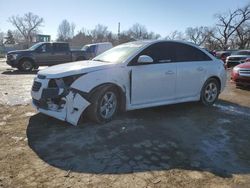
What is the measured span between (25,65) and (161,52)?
1247 centimetres

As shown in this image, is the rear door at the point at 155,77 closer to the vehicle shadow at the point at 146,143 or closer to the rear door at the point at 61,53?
the vehicle shadow at the point at 146,143

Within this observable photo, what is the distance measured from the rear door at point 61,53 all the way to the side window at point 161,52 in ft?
42.1

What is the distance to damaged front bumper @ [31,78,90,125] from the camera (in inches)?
201

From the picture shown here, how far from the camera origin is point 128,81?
5828 millimetres

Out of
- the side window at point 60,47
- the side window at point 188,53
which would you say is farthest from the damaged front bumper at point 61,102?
the side window at point 60,47

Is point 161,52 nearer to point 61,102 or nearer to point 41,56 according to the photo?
point 61,102

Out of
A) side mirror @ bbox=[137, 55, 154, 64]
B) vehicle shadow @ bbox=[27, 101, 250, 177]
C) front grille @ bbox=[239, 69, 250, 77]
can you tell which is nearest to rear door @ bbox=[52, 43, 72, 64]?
front grille @ bbox=[239, 69, 250, 77]

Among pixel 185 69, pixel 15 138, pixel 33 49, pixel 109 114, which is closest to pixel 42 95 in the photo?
pixel 15 138

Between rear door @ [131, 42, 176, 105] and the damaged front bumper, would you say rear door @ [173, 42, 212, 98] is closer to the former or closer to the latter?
rear door @ [131, 42, 176, 105]

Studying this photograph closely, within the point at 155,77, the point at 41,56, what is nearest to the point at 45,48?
the point at 41,56

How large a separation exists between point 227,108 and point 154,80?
2.42 m

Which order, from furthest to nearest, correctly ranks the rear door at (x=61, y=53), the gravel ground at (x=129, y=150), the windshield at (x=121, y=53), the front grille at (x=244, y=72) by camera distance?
the rear door at (x=61, y=53) → the front grille at (x=244, y=72) → the windshield at (x=121, y=53) → the gravel ground at (x=129, y=150)

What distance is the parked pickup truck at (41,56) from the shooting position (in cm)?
1695

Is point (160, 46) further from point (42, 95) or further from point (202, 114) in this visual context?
point (42, 95)
